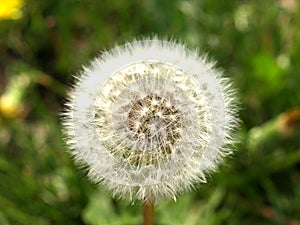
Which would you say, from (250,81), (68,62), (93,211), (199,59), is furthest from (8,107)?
(199,59)

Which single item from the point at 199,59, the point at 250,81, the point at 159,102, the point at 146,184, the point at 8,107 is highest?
the point at 250,81

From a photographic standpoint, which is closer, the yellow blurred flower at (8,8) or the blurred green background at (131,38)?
the blurred green background at (131,38)

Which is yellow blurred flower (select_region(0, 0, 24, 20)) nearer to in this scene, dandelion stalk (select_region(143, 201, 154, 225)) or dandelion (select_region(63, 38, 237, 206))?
dandelion (select_region(63, 38, 237, 206))

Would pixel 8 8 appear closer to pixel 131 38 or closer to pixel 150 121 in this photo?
pixel 131 38

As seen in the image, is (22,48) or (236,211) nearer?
(236,211)

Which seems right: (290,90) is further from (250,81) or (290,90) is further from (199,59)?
(199,59)

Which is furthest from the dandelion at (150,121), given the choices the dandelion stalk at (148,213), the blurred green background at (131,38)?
the blurred green background at (131,38)

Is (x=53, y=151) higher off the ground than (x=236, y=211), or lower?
higher

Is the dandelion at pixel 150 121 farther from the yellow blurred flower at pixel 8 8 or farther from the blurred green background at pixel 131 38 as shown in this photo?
the yellow blurred flower at pixel 8 8
